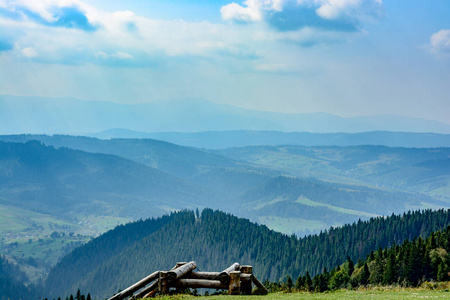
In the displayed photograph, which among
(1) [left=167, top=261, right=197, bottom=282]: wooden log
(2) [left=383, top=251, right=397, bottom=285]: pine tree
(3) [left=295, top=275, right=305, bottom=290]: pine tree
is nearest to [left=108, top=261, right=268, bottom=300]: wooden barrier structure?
(1) [left=167, top=261, right=197, bottom=282]: wooden log

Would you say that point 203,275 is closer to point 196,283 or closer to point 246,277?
point 196,283

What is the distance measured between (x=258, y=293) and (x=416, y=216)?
178m

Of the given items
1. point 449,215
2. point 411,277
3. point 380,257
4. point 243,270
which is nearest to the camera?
point 243,270

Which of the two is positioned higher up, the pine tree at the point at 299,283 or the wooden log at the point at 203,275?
the wooden log at the point at 203,275

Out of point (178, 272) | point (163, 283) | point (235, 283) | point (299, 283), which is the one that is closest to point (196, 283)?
point (178, 272)

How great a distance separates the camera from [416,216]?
199 meters

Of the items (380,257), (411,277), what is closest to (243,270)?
(411,277)

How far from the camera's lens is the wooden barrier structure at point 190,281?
37.5 meters

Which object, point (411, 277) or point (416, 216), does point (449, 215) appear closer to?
point (416, 216)

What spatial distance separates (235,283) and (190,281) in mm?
3712

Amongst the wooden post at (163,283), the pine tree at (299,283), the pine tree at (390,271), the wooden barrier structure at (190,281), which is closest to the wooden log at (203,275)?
the wooden barrier structure at (190,281)

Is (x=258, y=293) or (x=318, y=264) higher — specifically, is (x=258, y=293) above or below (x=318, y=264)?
above

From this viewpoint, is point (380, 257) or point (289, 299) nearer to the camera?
point (289, 299)

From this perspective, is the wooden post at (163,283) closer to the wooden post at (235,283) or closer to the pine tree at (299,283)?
the wooden post at (235,283)
